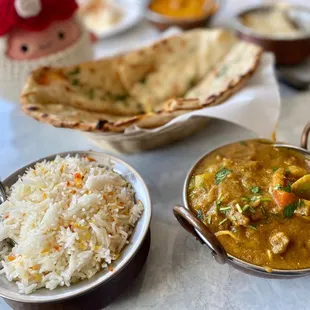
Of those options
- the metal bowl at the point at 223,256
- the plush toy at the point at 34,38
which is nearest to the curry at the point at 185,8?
the plush toy at the point at 34,38

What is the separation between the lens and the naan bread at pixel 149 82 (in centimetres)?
144

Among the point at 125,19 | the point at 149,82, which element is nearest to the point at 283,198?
the point at 149,82

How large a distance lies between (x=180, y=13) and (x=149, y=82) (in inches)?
28.5

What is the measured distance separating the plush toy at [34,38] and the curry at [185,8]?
696 mm

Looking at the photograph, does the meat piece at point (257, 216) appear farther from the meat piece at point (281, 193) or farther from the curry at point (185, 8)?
the curry at point (185, 8)

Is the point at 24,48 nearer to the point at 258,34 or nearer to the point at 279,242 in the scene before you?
the point at 258,34

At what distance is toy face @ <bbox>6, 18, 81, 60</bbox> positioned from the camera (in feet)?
5.27

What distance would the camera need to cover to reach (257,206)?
1046 mm

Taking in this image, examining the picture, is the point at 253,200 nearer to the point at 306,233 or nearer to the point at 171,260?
the point at 306,233

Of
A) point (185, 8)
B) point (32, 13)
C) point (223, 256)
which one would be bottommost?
point (223, 256)

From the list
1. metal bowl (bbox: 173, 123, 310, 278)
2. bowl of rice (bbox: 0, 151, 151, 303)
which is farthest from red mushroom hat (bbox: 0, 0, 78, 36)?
metal bowl (bbox: 173, 123, 310, 278)

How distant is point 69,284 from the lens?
979mm

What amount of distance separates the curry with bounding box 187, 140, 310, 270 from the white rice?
0.69 ft

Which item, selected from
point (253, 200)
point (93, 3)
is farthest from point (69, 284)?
point (93, 3)
